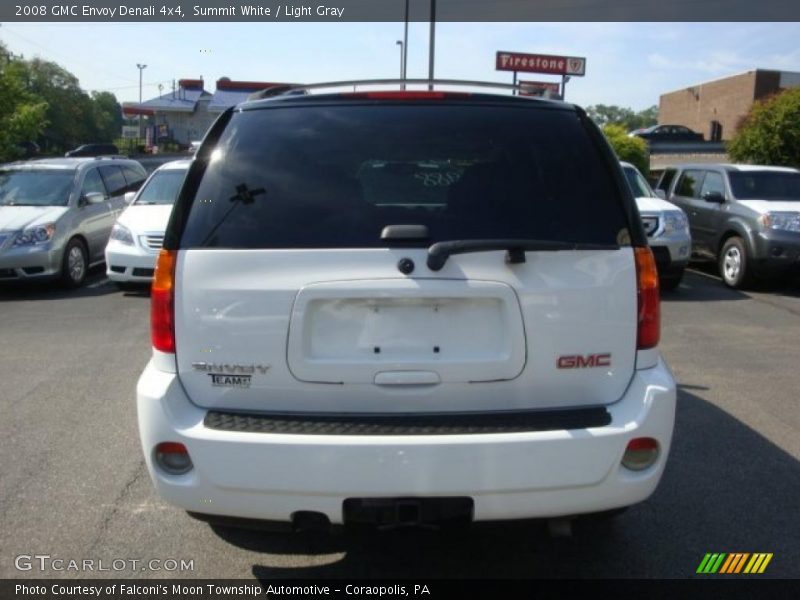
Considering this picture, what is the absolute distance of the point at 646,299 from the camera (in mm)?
2838

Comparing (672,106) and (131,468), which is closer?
(131,468)

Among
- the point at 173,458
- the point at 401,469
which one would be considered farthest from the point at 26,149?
the point at 401,469

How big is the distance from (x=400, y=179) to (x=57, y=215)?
28.2 ft

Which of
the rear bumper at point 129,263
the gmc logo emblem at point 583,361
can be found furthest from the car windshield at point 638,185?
the gmc logo emblem at point 583,361

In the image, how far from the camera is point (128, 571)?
3195 millimetres

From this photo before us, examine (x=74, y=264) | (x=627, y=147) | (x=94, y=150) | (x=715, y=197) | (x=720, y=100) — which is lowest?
(x=74, y=264)

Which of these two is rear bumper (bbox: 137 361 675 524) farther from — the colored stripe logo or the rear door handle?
the colored stripe logo

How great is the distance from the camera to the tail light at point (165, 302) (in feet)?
9.10

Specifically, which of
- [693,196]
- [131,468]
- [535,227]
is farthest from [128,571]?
[693,196]

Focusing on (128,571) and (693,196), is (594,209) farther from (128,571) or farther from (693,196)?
(693,196)

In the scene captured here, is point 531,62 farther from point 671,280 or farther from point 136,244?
point 136,244

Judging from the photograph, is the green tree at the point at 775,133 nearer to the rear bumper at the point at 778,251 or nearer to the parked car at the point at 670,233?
the rear bumper at the point at 778,251

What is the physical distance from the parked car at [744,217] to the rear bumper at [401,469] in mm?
8455

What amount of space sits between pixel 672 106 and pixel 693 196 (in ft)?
165
